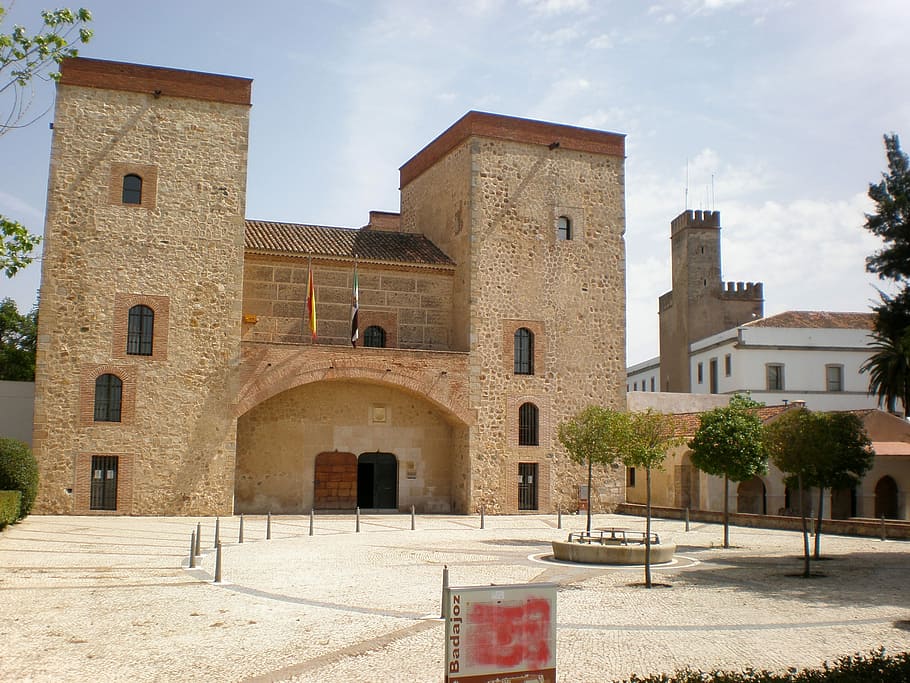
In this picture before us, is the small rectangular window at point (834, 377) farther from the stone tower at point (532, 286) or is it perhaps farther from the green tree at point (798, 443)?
the green tree at point (798, 443)

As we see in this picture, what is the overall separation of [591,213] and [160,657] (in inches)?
1028

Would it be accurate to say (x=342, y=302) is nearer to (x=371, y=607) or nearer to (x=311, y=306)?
(x=311, y=306)

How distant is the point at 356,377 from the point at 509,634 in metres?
23.2

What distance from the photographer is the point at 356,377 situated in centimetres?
2917

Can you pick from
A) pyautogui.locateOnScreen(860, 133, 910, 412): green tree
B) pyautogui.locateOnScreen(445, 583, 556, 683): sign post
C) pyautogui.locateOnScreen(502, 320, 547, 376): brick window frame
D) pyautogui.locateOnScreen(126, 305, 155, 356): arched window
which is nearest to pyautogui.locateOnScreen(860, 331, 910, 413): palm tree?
pyautogui.locateOnScreen(860, 133, 910, 412): green tree

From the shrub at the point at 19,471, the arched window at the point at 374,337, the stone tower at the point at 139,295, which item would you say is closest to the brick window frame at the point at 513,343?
the arched window at the point at 374,337

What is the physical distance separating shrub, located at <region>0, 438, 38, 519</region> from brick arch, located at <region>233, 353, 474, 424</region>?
6.25m

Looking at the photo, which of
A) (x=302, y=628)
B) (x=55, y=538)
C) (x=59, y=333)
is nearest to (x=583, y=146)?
(x=59, y=333)

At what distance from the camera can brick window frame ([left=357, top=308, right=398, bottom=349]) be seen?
31547 mm

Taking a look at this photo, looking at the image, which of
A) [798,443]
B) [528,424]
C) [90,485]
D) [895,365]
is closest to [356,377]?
[528,424]

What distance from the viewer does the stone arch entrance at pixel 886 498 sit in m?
32.9

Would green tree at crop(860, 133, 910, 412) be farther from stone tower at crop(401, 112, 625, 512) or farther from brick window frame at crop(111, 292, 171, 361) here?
brick window frame at crop(111, 292, 171, 361)

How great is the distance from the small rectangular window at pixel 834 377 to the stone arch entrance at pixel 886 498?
44.2 feet

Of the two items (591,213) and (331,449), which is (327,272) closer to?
(331,449)
